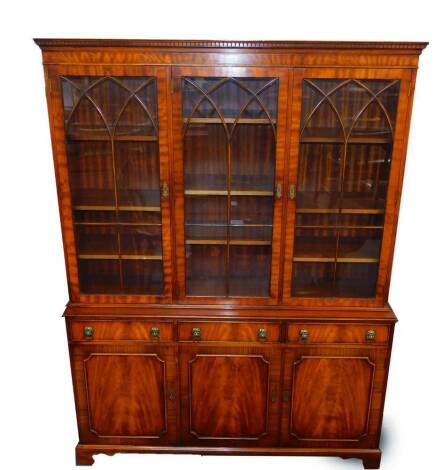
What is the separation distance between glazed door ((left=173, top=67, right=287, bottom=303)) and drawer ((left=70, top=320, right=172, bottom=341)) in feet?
0.61

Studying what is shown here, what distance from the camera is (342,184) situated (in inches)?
70.6

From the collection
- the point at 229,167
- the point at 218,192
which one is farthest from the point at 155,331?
the point at 229,167

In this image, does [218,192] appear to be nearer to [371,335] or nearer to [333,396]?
[371,335]

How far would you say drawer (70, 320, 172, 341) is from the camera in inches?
75.6

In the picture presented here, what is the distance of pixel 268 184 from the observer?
5.97ft

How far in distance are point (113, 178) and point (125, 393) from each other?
1.00 metres

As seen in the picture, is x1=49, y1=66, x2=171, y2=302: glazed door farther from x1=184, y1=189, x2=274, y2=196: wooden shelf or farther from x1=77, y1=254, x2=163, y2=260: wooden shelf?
x1=184, y1=189, x2=274, y2=196: wooden shelf

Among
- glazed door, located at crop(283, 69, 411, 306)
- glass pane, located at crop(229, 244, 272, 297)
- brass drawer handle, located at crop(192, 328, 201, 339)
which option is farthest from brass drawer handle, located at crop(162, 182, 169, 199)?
brass drawer handle, located at crop(192, 328, 201, 339)

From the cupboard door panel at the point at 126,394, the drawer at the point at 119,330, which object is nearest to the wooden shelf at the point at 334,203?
the drawer at the point at 119,330

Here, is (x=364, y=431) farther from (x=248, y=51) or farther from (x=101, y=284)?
(x=248, y=51)

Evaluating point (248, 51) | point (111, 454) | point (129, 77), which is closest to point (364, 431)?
point (111, 454)

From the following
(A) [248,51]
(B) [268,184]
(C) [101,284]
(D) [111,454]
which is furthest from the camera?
→ (D) [111,454]

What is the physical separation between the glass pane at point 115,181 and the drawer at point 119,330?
0.46 feet

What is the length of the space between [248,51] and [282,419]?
5.33ft
